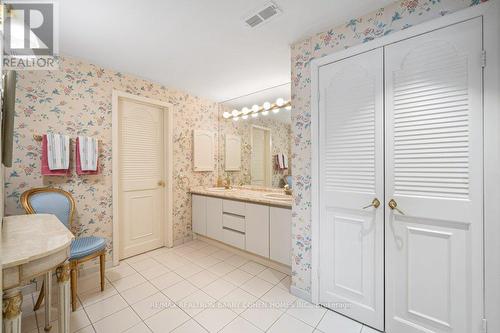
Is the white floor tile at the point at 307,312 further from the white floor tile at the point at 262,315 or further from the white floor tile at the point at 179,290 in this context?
the white floor tile at the point at 179,290

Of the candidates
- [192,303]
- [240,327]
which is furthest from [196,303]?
[240,327]

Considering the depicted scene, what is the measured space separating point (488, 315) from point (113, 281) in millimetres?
2925

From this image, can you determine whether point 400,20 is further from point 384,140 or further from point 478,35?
point 384,140

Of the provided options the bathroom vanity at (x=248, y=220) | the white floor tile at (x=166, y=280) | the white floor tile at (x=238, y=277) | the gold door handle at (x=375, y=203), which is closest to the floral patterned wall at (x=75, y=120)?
the bathroom vanity at (x=248, y=220)

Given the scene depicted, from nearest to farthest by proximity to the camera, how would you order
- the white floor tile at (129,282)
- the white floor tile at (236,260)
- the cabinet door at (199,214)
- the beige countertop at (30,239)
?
the beige countertop at (30,239) → the white floor tile at (129,282) → the white floor tile at (236,260) → the cabinet door at (199,214)

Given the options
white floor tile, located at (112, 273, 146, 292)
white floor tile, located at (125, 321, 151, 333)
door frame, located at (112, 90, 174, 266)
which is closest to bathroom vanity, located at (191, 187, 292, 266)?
door frame, located at (112, 90, 174, 266)

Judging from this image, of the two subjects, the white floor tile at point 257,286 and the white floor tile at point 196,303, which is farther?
the white floor tile at point 257,286

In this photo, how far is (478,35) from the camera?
4.12 ft

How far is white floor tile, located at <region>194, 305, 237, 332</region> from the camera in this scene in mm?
1639

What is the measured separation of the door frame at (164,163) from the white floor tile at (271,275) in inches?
56.8

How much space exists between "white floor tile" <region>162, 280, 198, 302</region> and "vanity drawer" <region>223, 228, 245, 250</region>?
767 millimetres

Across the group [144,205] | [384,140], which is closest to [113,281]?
[144,205]

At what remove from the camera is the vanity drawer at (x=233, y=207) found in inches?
107

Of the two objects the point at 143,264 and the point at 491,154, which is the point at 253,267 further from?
the point at 491,154
